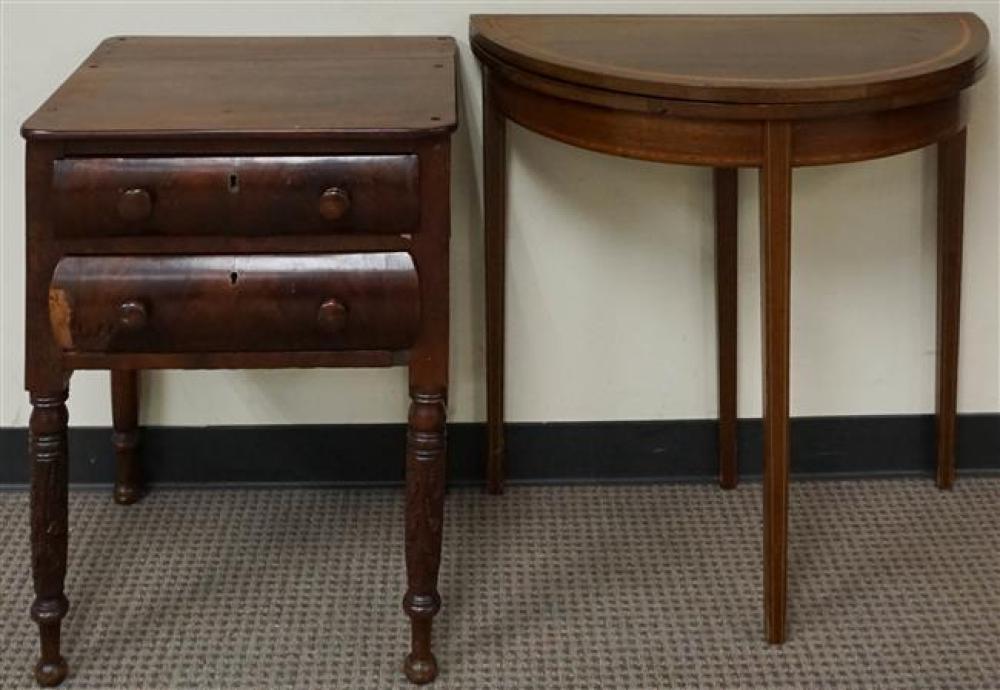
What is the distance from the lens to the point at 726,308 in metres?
2.23

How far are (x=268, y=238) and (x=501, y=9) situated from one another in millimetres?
583

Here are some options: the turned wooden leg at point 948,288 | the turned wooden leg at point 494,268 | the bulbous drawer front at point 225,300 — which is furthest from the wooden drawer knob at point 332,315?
the turned wooden leg at point 948,288

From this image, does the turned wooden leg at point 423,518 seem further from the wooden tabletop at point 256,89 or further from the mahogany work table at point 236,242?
the wooden tabletop at point 256,89

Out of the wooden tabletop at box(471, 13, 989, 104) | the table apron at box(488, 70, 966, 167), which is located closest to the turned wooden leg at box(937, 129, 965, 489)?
the wooden tabletop at box(471, 13, 989, 104)

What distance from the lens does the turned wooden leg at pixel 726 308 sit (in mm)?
2188

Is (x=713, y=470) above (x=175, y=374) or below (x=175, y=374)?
below

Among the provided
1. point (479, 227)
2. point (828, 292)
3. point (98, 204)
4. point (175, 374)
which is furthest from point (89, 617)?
point (828, 292)

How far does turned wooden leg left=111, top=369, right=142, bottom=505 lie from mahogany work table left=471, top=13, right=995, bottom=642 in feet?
1.87

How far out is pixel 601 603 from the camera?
2.02m

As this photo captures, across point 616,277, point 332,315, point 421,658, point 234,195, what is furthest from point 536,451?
point 234,195

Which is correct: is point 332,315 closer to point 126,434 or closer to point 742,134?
point 742,134

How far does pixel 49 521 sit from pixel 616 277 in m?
0.88

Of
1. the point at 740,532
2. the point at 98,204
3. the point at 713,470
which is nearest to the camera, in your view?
the point at 98,204

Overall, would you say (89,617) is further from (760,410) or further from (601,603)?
(760,410)
